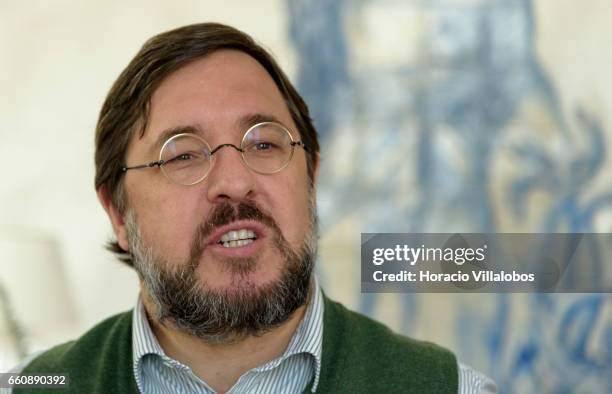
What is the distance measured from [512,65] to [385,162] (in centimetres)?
55

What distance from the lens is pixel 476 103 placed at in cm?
271

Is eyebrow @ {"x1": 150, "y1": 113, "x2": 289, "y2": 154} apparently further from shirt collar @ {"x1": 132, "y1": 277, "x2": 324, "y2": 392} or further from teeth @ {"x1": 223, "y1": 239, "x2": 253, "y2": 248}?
shirt collar @ {"x1": 132, "y1": 277, "x2": 324, "y2": 392}

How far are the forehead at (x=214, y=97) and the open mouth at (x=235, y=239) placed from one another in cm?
21

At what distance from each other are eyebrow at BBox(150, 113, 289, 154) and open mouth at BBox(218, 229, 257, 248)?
22 cm

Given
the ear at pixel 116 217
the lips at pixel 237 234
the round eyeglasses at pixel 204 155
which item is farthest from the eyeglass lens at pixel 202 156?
the ear at pixel 116 217

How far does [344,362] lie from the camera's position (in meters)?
1.59

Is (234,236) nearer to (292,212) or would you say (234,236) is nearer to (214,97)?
(292,212)

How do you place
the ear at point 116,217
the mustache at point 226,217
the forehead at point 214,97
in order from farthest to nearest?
1. the ear at point 116,217
2. the forehead at point 214,97
3. the mustache at point 226,217

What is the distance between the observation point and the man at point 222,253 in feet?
4.99

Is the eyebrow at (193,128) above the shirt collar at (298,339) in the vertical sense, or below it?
above

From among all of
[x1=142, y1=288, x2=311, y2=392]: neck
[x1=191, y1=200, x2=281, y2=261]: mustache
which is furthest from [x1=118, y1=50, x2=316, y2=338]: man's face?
[x1=142, y1=288, x2=311, y2=392]: neck

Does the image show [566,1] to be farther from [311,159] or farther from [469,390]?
[469,390]

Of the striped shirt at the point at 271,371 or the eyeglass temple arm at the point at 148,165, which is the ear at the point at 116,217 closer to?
the eyeglass temple arm at the point at 148,165

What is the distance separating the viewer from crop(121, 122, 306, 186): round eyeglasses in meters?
1.55
